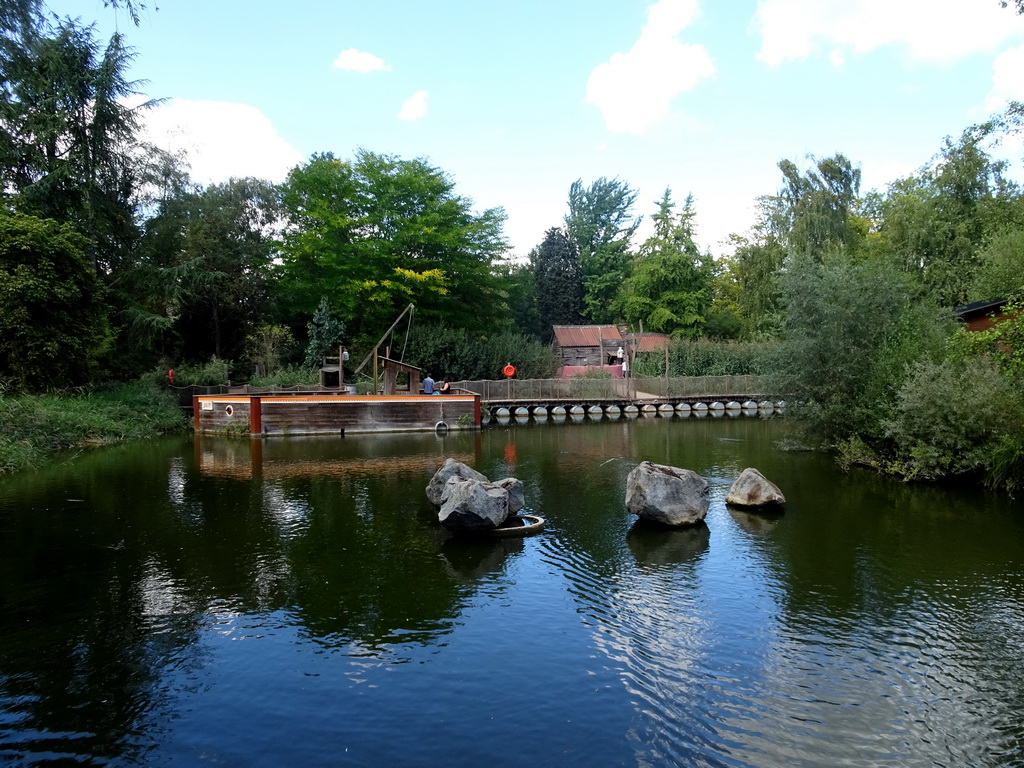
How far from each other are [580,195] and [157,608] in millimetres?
72845

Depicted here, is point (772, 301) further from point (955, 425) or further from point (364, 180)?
point (955, 425)

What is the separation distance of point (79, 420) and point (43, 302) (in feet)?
14.9

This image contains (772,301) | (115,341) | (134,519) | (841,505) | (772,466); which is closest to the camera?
(134,519)

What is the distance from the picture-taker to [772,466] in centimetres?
2067

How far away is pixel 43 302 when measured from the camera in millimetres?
25547

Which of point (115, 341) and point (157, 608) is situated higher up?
point (115, 341)

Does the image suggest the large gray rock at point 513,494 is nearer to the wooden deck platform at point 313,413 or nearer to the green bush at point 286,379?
the wooden deck platform at point 313,413

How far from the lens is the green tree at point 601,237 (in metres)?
65.2

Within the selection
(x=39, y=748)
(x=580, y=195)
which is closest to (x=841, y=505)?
(x=39, y=748)

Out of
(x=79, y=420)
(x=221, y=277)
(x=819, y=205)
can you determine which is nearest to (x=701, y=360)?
(x=819, y=205)

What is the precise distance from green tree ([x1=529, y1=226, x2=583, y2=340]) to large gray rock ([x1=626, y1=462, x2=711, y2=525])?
5111 cm

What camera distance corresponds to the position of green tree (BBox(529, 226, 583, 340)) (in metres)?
65.5

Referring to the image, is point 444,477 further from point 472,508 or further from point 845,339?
point 845,339

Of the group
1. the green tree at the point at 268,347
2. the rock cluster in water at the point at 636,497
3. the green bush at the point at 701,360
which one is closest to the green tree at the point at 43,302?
the green tree at the point at 268,347
